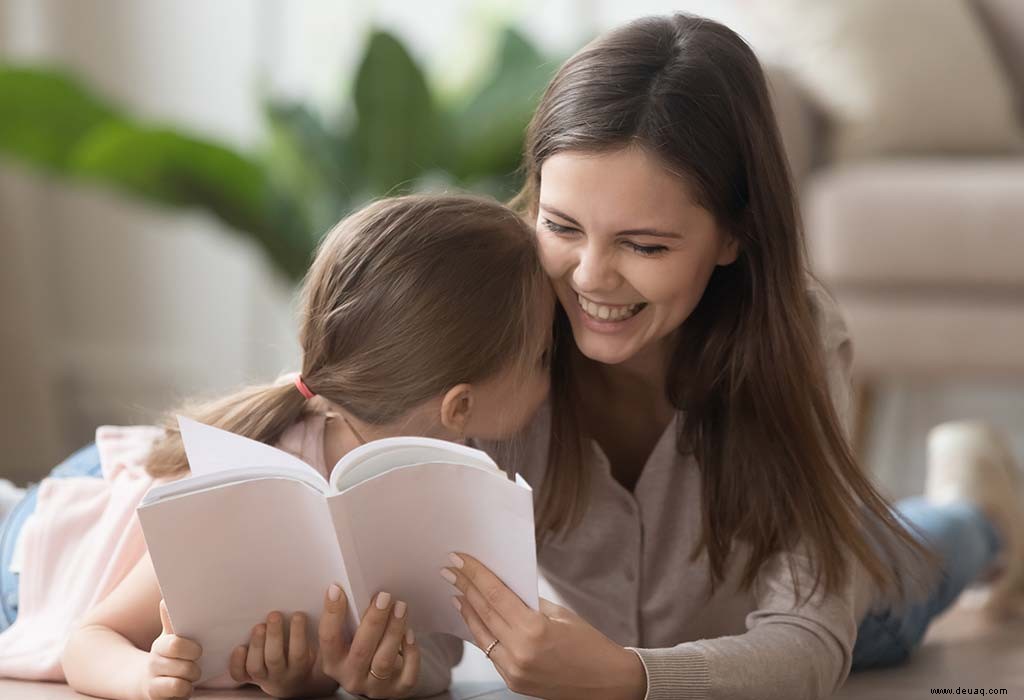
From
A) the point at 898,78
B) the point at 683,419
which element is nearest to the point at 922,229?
the point at 898,78

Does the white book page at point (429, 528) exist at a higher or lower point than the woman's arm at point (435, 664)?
higher

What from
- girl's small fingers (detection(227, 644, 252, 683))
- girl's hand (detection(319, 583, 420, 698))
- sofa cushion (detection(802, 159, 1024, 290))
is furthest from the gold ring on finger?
sofa cushion (detection(802, 159, 1024, 290))

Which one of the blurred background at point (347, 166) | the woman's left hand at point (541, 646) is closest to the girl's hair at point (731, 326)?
the woman's left hand at point (541, 646)

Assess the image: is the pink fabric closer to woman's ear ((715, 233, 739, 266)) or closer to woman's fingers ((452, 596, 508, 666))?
woman's fingers ((452, 596, 508, 666))

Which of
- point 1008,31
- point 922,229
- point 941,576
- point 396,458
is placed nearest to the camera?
point 396,458

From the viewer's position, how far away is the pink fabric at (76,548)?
1.25 m

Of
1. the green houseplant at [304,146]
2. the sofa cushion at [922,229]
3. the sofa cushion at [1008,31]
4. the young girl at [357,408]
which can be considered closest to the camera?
the young girl at [357,408]

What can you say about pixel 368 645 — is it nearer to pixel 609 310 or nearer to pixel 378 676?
pixel 378 676

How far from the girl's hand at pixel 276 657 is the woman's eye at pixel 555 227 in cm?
41

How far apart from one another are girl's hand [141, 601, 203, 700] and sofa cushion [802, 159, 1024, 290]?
1552 mm

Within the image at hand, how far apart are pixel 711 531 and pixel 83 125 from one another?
2.42m

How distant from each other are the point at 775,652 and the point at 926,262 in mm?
1405

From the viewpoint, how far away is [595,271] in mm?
1215

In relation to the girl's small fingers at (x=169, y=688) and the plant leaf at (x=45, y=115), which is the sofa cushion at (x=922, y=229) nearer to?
the girl's small fingers at (x=169, y=688)
